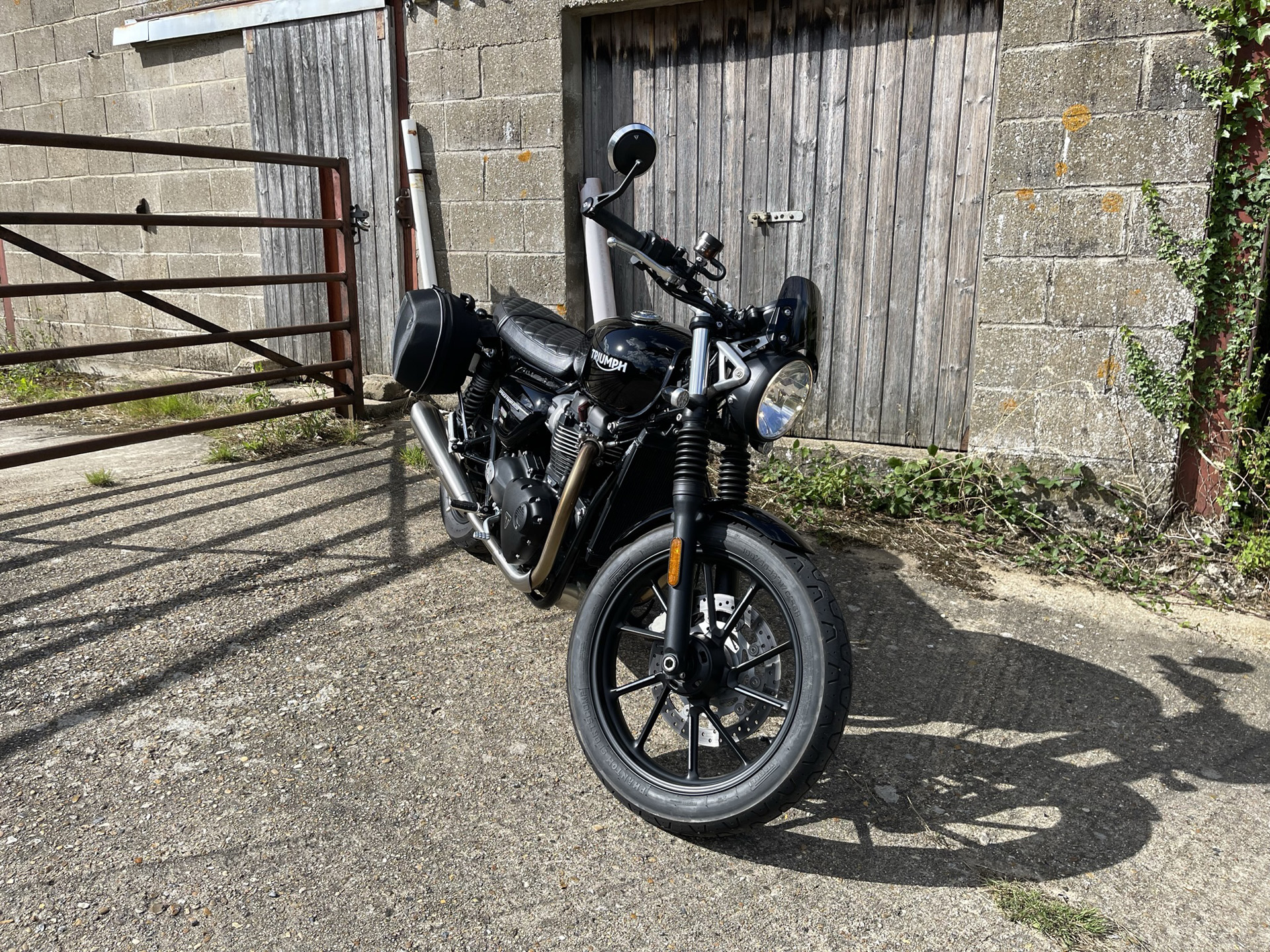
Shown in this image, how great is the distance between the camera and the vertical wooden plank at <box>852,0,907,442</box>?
4.23 metres

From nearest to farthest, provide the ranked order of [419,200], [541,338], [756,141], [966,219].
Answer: [541,338] → [966,219] → [756,141] → [419,200]

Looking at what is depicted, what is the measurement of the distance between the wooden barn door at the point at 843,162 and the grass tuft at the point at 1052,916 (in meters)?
2.66

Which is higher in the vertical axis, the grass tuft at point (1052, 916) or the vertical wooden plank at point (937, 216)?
the vertical wooden plank at point (937, 216)

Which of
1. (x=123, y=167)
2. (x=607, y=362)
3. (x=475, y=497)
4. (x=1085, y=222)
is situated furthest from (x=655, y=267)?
(x=123, y=167)

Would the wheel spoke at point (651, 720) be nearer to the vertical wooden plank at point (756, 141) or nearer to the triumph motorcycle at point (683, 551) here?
the triumph motorcycle at point (683, 551)

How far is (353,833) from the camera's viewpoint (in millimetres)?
2189

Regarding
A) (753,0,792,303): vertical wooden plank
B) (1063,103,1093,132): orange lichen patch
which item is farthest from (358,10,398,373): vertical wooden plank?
(1063,103,1093,132): orange lichen patch

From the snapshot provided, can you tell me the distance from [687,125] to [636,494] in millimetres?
2743

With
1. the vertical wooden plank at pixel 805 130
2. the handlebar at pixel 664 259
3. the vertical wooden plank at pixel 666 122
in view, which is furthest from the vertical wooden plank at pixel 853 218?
the handlebar at pixel 664 259

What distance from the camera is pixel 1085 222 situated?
12.5ft

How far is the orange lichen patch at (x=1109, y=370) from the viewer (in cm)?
385

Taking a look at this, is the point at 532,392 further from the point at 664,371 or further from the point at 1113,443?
the point at 1113,443

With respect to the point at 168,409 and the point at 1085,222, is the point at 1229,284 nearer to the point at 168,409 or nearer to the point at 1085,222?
the point at 1085,222

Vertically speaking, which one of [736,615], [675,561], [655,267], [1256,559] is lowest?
[1256,559]
